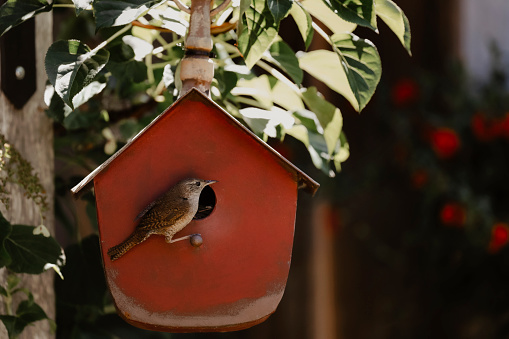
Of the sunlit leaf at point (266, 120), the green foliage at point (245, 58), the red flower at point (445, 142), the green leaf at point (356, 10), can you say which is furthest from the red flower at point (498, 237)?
the green leaf at point (356, 10)

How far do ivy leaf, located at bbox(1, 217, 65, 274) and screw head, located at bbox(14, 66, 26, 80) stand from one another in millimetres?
304

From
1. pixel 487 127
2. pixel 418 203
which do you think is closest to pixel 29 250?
pixel 487 127

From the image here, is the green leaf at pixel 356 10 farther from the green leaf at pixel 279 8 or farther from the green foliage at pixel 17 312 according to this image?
the green foliage at pixel 17 312

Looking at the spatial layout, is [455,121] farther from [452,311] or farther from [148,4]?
[148,4]

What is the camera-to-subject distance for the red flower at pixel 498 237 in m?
2.19

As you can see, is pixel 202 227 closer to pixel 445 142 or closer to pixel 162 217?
pixel 162 217

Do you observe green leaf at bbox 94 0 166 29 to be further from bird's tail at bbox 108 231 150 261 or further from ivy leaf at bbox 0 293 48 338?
ivy leaf at bbox 0 293 48 338

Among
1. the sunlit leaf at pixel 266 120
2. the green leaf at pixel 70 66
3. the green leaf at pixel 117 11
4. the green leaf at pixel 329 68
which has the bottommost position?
the sunlit leaf at pixel 266 120

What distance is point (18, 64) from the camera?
1.21m

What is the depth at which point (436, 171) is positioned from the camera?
232 centimetres

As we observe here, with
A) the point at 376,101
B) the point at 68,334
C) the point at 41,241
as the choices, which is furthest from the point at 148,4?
the point at 376,101

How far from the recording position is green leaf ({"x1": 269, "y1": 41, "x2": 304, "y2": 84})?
3.60ft

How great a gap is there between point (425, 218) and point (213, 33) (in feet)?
5.11

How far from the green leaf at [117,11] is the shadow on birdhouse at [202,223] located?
131 millimetres
